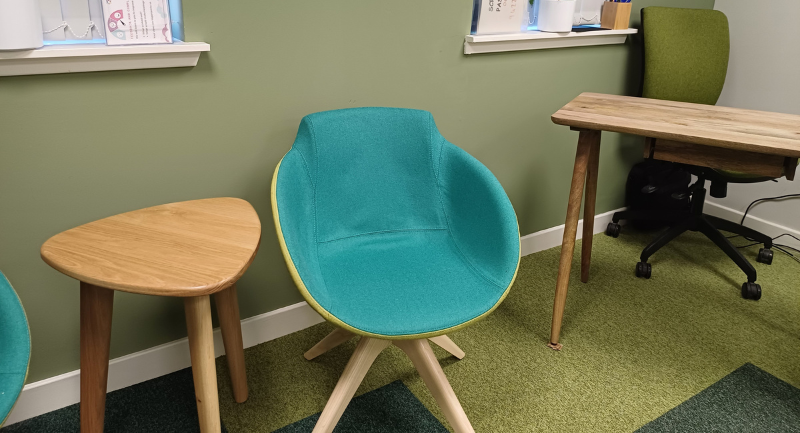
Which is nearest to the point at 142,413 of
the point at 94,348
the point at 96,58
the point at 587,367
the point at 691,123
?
the point at 94,348

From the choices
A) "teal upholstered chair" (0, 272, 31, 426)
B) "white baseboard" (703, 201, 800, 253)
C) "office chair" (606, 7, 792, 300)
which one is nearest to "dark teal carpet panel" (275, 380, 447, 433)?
"teal upholstered chair" (0, 272, 31, 426)

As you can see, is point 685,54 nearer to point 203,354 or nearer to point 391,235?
point 391,235

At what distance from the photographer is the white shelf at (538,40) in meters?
1.95

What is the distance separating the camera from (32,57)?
1233mm

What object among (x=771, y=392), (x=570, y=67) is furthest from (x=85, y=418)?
(x=570, y=67)

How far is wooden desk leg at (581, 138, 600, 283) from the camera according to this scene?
202 cm

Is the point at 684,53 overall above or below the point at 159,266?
above

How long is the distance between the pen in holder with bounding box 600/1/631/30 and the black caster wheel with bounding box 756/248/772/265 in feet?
3.87

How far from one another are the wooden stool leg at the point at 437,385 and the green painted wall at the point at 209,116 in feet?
2.07

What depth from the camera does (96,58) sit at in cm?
132

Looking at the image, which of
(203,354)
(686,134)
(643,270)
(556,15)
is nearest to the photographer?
(203,354)

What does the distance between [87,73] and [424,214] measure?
0.93m

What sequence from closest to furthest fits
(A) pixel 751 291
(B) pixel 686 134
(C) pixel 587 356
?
(B) pixel 686 134
(C) pixel 587 356
(A) pixel 751 291

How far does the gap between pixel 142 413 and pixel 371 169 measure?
912 mm
